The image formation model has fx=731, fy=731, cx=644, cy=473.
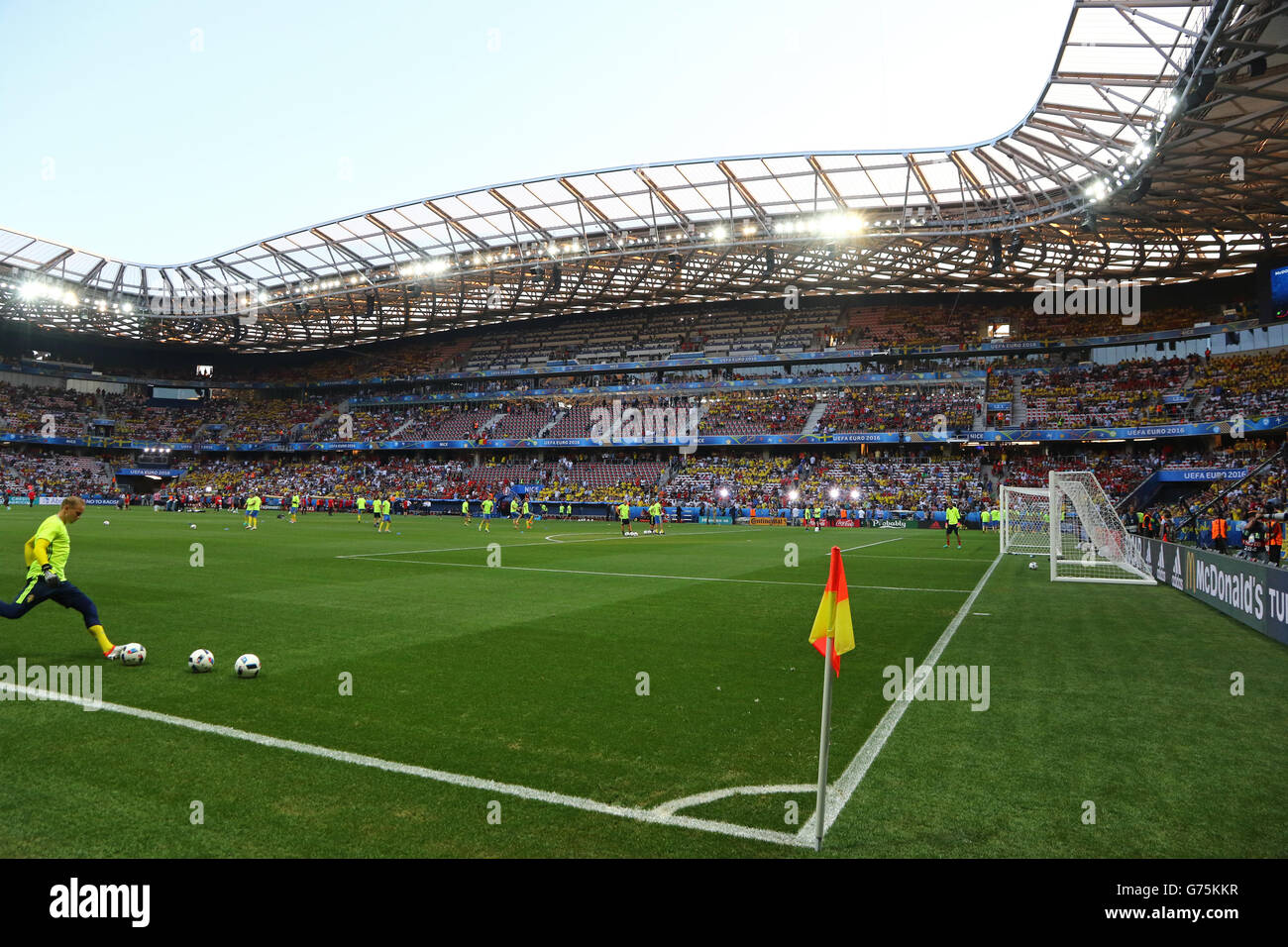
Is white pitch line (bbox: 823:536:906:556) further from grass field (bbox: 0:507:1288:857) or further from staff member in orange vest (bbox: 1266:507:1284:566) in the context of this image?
grass field (bbox: 0:507:1288:857)

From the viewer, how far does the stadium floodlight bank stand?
61.8 feet

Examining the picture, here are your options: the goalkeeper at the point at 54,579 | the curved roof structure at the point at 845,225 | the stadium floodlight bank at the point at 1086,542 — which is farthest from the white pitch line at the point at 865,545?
the goalkeeper at the point at 54,579

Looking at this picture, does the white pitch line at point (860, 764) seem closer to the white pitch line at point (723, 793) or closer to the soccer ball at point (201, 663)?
the white pitch line at point (723, 793)

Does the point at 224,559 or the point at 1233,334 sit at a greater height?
the point at 1233,334

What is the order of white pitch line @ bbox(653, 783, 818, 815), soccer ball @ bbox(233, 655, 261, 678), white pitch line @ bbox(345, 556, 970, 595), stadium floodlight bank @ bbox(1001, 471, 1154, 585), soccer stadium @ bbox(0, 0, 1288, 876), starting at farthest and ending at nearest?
stadium floodlight bank @ bbox(1001, 471, 1154, 585)
white pitch line @ bbox(345, 556, 970, 595)
soccer ball @ bbox(233, 655, 261, 678)
soccer stadium @ bbox(0, 0, 1288, 876)
white pitch line @ bbox(653, 783, 818, 815)

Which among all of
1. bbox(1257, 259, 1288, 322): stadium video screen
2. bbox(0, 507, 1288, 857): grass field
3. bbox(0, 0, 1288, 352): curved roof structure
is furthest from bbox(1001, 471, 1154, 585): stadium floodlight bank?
bbox(1257, 259, 1288, 322): stadium video screen

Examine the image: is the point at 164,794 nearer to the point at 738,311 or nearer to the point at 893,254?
the point at 893,254

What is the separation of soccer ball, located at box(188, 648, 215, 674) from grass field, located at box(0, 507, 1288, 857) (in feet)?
0.29

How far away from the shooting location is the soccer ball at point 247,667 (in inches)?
287

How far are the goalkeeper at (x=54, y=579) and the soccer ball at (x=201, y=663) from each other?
93 cm

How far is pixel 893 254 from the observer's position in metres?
47.0

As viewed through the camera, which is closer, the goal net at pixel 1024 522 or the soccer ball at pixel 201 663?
the soccer ball at pixel 201 663
